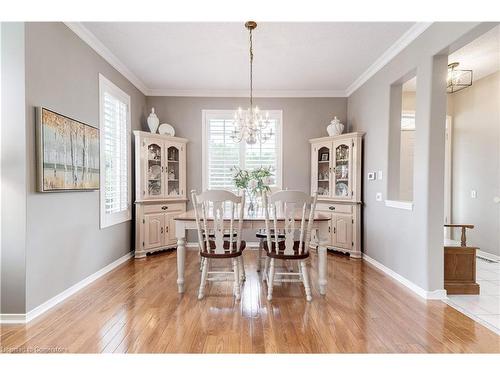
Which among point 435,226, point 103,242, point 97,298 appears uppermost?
point 435,226

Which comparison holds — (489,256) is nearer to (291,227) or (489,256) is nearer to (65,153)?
(291,227)

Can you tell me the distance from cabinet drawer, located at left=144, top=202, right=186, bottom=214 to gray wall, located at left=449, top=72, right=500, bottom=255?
4.66 m

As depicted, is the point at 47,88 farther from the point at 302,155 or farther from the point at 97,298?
the point at 302,155

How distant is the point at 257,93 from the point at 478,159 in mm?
3687

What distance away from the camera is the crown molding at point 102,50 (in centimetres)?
292

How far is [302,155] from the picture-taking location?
5.12 m

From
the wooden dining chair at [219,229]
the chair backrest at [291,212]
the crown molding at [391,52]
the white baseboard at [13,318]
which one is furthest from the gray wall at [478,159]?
the white baseboard at [13,318]

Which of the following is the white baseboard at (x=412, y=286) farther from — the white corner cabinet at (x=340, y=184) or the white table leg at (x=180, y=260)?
the white table leg at (x=180, y=260)

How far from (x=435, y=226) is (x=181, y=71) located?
3763mm

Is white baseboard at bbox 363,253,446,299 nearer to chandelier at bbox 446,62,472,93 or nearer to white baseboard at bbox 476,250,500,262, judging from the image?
white baseboard at bbox 476,250,500,262

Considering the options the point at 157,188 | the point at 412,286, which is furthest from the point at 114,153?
the point at 412,286

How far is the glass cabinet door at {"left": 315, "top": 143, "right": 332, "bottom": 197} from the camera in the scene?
15.7 ft

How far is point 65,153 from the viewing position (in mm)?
2676
